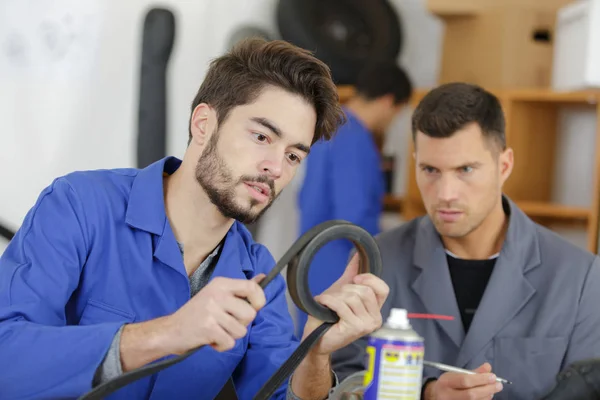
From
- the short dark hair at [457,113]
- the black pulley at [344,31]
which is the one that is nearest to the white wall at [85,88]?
the black pulley at [344,31]

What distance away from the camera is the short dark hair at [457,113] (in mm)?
1719

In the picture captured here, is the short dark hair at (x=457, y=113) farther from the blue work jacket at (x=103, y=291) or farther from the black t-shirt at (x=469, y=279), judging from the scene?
the blue work jacket at (x=103, y=291)

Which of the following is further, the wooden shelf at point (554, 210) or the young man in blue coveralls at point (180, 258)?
the wooden shelf at point (554, 210)

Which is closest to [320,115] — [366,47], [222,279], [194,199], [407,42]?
[194,199]

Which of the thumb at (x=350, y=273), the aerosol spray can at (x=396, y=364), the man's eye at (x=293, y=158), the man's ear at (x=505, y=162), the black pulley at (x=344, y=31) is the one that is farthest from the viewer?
the black pulley at (x=344, y=31)

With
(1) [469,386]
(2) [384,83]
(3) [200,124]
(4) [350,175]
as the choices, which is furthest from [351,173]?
(1) [469,386]

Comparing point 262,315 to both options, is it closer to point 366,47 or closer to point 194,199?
point 194,199

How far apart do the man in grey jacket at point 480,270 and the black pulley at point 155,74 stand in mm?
1457

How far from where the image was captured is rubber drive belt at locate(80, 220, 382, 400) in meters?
1.02

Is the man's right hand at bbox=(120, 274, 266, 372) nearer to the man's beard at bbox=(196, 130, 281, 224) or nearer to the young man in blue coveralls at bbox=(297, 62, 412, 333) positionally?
the man's beard at bbox=(196, 130, 281, 224)

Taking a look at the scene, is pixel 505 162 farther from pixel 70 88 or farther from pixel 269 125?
pixel 70 88

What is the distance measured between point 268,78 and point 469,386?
1.81 feet

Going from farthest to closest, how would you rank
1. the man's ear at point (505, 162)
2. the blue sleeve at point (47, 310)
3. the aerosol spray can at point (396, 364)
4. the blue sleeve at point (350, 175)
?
the blue sleeve at point (350, 175) < the man's ear at point (505, 162) < the blue sleeve at point (47, 310) < the aerosol spray can at point (396, 364)

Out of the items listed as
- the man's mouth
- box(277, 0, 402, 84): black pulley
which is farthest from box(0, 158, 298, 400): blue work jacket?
box(277, 0, 402, 84): black pulley
